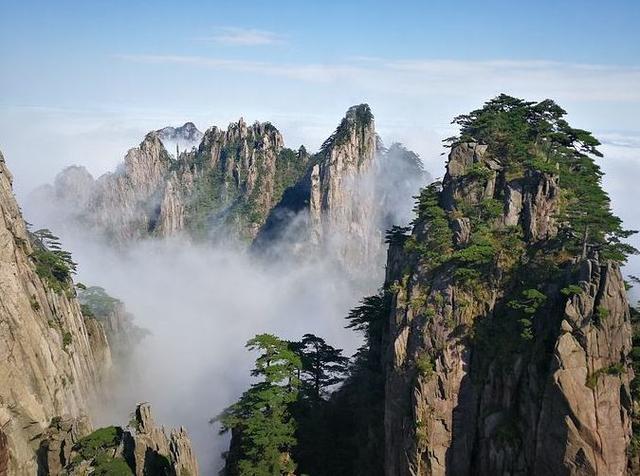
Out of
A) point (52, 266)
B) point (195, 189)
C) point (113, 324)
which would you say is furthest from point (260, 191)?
point (52, 266)

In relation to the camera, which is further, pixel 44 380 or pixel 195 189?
pixel 195 189

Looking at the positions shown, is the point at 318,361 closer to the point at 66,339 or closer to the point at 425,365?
the point at 425,365

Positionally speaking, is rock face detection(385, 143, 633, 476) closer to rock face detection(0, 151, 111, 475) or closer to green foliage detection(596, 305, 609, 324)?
green foliage detection(596, 305, 609, 324)


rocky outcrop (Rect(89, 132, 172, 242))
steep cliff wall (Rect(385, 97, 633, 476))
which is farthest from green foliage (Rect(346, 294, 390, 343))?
rocky outcrop (Rect(89, 132, 172, 242))

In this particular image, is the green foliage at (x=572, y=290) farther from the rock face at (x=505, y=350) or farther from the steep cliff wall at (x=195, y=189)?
the steep cliff wall at (x=195, y=189)

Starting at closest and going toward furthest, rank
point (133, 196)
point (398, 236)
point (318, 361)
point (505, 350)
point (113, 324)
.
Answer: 1. point (505, 350)
2. point (318, 361)
3. point (398, 236)
4. point (113, 324)
5. point (133, 196)

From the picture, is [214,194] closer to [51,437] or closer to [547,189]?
[51,437]

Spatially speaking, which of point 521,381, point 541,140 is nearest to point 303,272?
point 541,140
